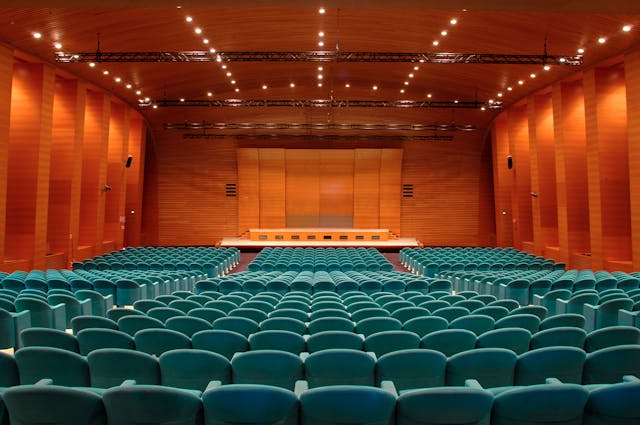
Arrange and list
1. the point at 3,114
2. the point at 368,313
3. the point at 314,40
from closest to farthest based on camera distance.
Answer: the point at 368,313 → the point at 3,114 → the point at 314,40

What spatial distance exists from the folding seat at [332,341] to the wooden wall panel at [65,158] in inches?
767

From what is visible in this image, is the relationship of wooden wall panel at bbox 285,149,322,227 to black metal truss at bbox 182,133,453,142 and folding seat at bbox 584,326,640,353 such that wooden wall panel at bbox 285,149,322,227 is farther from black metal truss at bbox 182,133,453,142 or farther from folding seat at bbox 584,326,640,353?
folding seat at bbox 584,326,640,353

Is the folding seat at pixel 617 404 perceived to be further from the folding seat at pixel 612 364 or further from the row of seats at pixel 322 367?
the folding seat at pixel 612 364

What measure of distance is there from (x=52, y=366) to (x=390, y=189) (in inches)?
1177

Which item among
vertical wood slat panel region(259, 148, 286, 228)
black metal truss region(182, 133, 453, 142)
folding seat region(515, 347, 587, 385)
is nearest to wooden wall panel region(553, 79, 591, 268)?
black metal truss region(182, 133, 453, 142)

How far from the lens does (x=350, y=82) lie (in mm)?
29172

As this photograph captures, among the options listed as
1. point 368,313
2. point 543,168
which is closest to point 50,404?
point 368,313

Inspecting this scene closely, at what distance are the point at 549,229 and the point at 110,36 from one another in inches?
860

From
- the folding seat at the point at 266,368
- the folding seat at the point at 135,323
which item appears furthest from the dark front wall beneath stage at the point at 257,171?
the folding seat at the point at 266,368

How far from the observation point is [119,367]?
13.1 ft

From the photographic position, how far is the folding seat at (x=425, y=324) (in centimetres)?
571

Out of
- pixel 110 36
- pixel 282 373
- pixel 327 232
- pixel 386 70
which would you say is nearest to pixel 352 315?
pixel 282 373

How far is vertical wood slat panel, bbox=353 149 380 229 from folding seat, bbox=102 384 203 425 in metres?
30.6

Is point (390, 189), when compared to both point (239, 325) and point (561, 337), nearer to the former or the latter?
point (239, 325)
